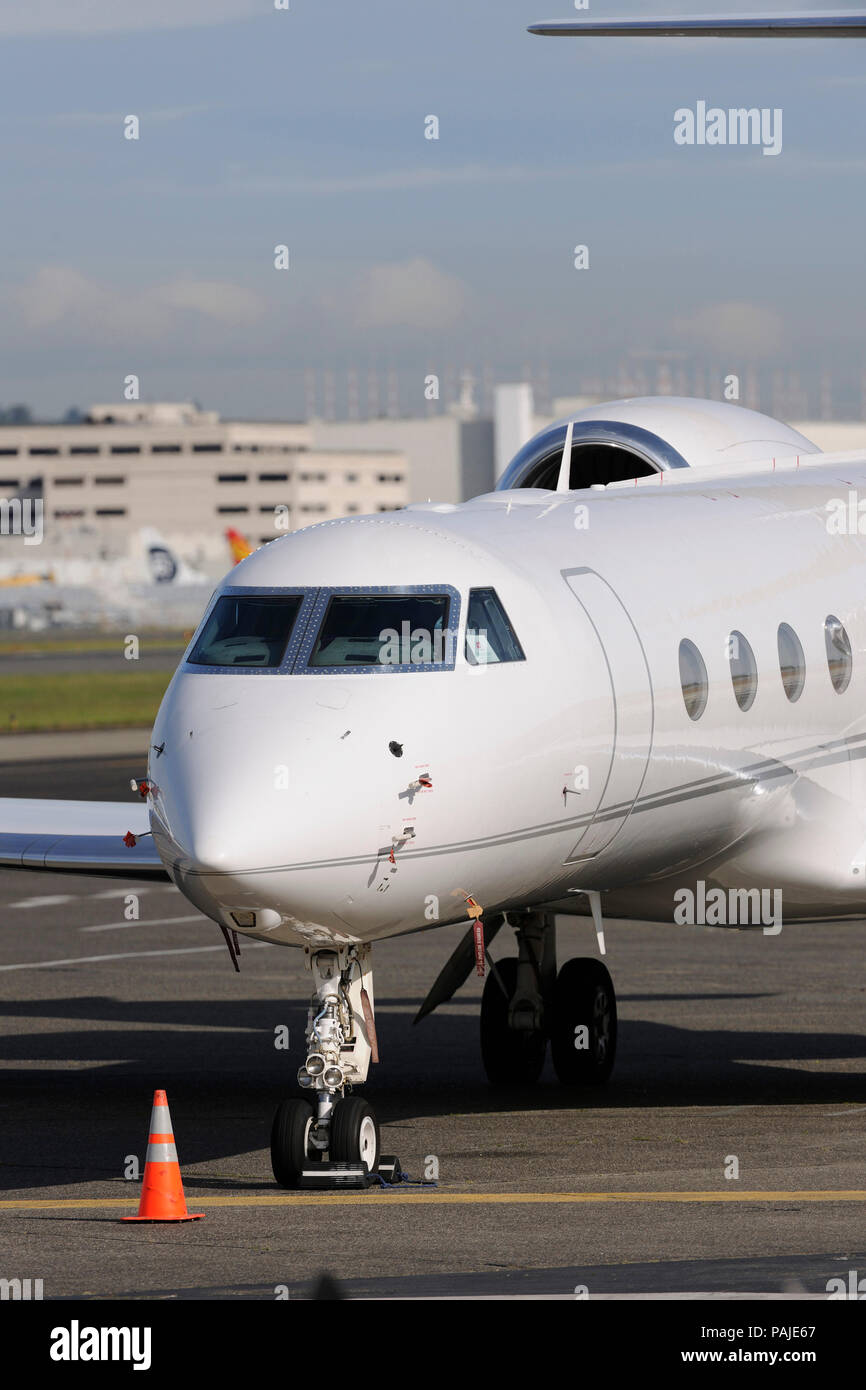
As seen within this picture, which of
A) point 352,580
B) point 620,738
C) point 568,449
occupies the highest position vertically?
point 568,449

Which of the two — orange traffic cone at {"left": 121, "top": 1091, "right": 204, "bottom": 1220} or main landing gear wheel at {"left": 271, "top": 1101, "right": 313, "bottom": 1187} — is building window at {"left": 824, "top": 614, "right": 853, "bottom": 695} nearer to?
main landing gear wheel at {"left": 271, "top": 1101, "right": 313, "bottom": 1187}

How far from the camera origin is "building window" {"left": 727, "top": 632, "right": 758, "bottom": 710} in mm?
16016

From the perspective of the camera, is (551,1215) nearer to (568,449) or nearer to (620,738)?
(620,738)

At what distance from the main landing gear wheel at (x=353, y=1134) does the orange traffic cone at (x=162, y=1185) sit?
2.85ft

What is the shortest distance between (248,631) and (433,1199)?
3.43m

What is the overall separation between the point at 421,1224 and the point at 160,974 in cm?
1317

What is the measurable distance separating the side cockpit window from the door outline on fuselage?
85 cm

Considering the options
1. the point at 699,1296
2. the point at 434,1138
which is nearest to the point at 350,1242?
the point at 699,1296

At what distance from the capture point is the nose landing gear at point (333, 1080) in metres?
13.5

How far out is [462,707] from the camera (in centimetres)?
1331

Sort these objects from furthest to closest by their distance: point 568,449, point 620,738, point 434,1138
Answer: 1. point 568,449
2. point 434,1138
3. point 620,738

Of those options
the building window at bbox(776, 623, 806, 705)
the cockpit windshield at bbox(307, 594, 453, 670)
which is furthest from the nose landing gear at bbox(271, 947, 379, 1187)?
the building window at bbox(776, 623, 806, 705)
